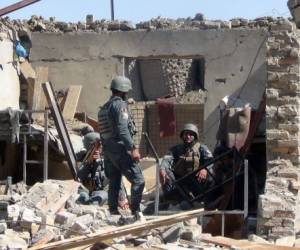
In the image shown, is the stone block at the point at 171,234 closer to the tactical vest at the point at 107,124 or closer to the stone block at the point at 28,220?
the stone block at the point at 28,220

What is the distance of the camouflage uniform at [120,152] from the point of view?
9820mm

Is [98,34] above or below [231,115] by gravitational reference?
above

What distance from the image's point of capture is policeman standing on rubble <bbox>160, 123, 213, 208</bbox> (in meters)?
11.1

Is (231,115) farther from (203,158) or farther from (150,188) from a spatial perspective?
(150,188)

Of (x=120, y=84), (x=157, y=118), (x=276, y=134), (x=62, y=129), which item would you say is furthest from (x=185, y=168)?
(x=157, y=118)

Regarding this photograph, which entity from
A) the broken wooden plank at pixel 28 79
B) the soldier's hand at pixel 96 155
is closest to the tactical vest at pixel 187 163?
the soldier's hand at pixel 96 155

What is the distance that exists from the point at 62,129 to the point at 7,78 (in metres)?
1.71

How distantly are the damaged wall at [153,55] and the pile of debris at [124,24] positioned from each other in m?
0.12

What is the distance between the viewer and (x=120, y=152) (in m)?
10.0

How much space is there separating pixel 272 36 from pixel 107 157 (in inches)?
98.5

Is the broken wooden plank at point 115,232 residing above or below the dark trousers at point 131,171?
below

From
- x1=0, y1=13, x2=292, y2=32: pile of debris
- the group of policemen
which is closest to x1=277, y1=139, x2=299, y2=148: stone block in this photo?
the group of policemen

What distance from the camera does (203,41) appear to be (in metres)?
16.2

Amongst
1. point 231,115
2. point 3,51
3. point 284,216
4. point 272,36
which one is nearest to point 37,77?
point 3,51
